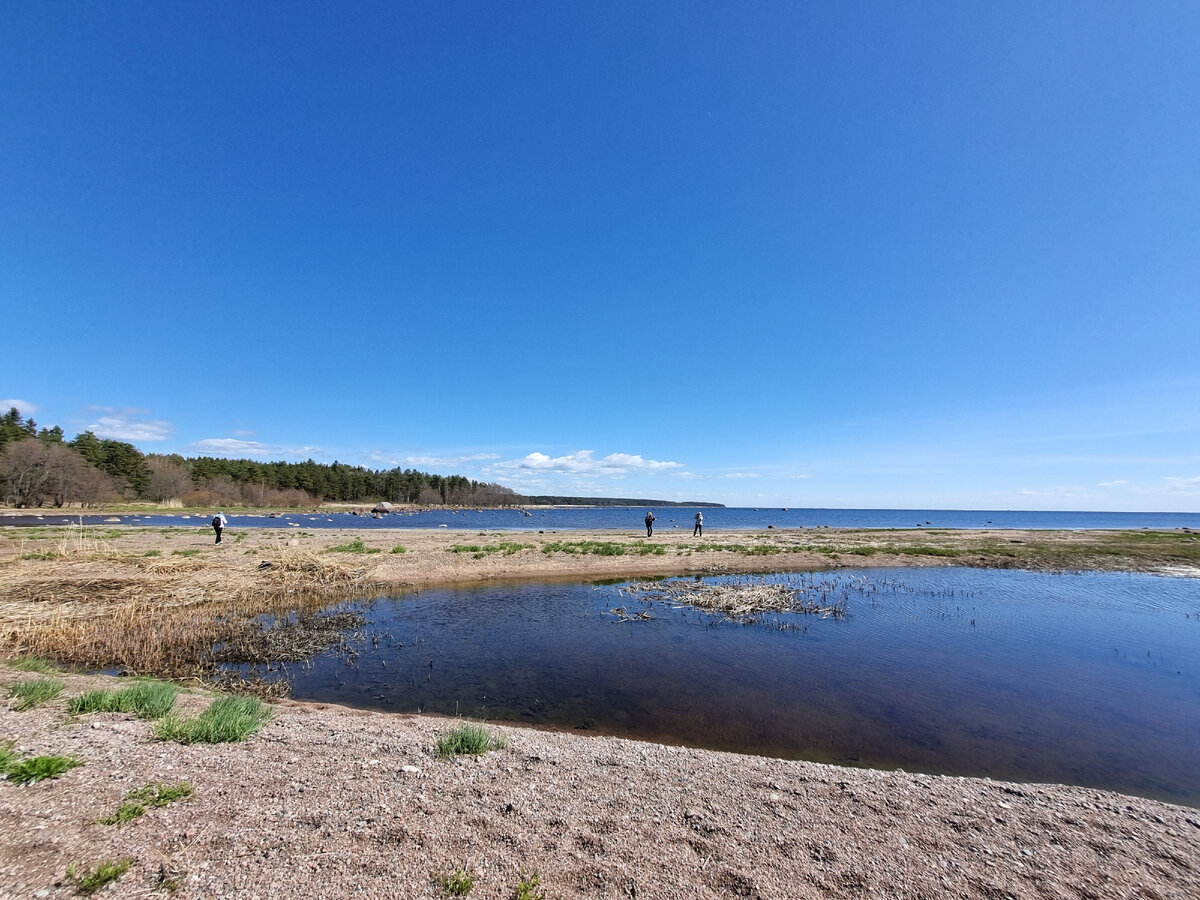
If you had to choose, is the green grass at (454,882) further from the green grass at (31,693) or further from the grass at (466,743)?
the green grass at (31,693)

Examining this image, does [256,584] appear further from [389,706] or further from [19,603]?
[389,706]

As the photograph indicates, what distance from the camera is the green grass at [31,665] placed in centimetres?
1176

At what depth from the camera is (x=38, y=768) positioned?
6.12 m

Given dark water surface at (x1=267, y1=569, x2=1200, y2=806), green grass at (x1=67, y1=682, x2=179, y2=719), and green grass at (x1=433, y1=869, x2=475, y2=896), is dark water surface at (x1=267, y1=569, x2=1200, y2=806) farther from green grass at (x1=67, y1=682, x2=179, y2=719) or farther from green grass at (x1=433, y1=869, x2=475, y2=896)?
green grass at (x1=433, y1=869, x2=475, y2=896)

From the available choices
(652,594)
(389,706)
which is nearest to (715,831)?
(389,706)

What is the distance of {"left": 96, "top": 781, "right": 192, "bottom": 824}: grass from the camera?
17.5ft

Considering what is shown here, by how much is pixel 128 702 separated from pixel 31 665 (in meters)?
5.98

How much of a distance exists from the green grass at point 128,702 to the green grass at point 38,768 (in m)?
2.28

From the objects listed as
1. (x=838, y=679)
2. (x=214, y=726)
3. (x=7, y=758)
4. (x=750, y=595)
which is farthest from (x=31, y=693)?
(x=750, y=595)

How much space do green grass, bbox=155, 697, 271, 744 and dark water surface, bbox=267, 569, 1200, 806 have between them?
4184 millimetres

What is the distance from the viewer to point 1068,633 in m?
19.8

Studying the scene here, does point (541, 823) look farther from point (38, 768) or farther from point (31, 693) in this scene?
point (31, 693)

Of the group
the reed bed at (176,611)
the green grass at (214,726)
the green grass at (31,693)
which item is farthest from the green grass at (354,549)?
the green grass at (214,726)

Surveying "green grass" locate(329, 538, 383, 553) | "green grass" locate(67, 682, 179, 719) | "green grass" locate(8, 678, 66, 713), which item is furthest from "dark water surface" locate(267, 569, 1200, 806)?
"green grass" locate(329, 538, 383, 553)
